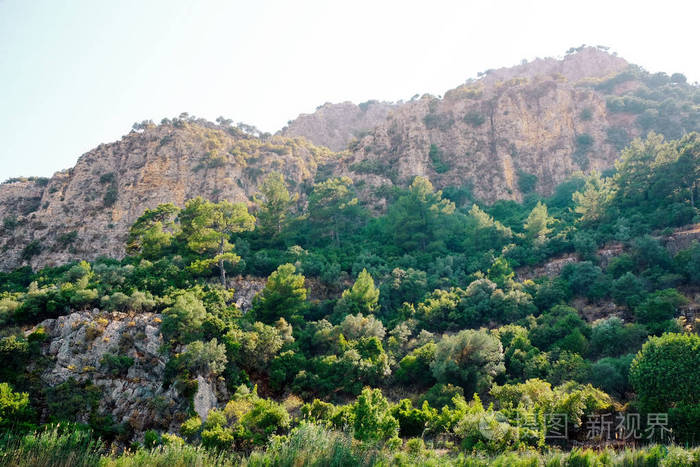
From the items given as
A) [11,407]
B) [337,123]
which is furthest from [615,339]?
[337,123]

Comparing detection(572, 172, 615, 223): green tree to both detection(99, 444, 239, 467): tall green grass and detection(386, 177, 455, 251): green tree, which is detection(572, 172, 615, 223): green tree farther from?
detection(99, 444, 239, 467): tall green grass

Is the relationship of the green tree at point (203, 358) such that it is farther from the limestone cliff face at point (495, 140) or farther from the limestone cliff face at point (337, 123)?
the limestone cliff face at point (337, 123)

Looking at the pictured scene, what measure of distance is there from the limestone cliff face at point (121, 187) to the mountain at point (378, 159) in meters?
0.14

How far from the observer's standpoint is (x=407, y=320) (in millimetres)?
28781

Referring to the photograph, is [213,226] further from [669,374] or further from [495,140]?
[495,140]

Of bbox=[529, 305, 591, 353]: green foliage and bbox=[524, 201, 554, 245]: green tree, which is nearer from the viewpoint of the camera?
bbox=[529, 305, 591, 353]: green foliage

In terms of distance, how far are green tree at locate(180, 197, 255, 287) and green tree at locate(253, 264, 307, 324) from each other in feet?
16.1

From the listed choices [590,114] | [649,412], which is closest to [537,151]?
[590,114]

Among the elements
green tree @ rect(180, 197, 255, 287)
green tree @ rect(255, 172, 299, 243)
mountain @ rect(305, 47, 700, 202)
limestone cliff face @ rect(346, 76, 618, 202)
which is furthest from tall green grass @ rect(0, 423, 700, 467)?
limestone cliff face @ rect(346, 76, 618, 202)

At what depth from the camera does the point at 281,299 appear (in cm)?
2814

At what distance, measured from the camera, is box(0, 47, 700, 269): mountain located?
4747 cm

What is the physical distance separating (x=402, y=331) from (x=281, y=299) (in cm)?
811

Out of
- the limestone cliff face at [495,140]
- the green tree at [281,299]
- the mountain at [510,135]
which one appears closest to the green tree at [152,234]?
the green tree at [281,299]

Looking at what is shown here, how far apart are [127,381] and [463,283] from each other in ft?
79.3
